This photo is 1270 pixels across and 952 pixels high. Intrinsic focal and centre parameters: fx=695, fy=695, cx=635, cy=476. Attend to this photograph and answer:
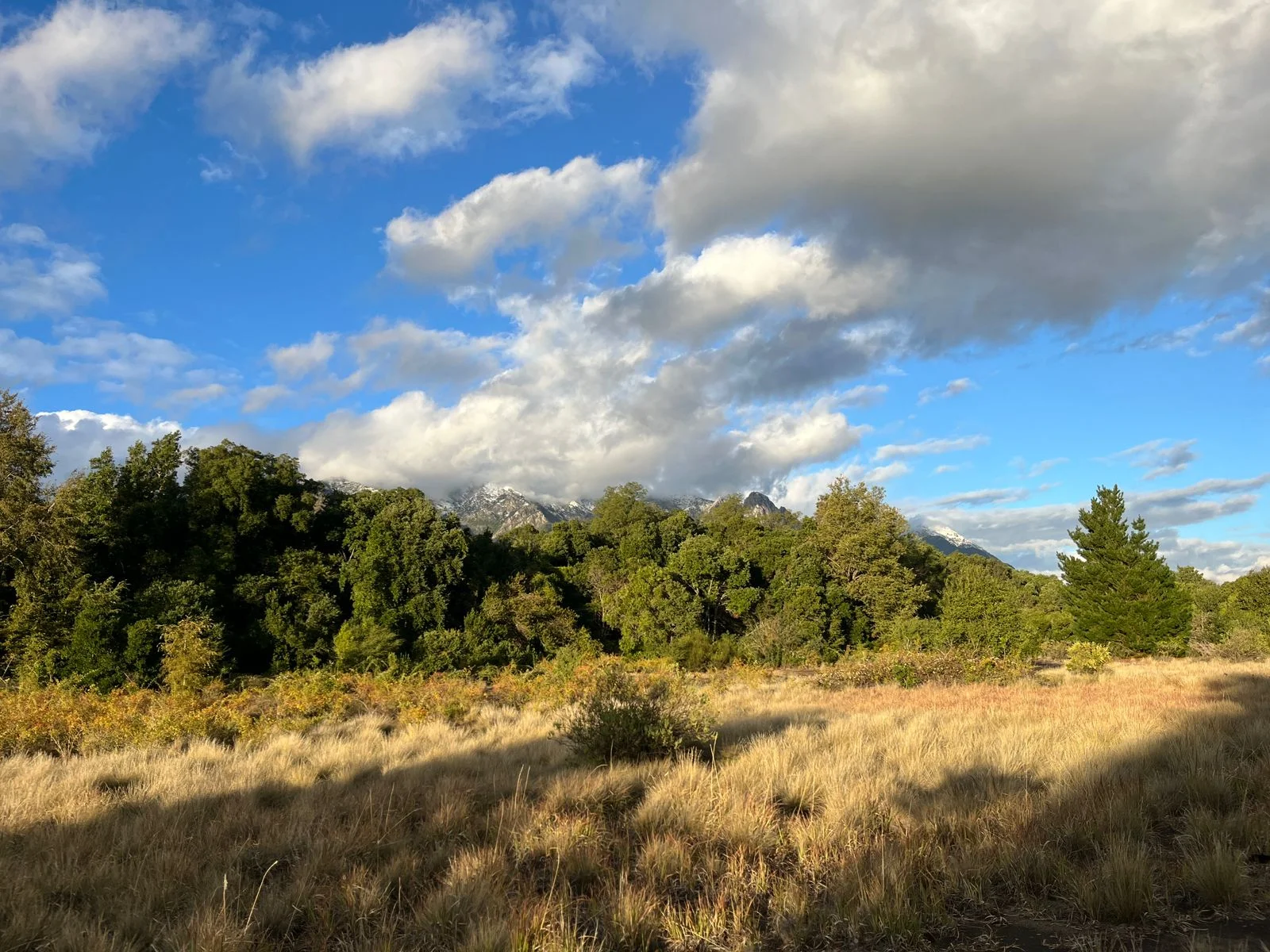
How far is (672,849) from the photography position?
4.99 m

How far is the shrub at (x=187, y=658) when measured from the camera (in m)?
20.6

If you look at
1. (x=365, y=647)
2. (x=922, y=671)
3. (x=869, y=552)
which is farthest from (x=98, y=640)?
(x=869, y=552)

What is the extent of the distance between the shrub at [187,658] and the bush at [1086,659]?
1033 inches

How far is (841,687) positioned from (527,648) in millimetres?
20630

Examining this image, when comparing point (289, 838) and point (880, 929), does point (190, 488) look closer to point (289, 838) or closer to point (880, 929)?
point (289, 838)

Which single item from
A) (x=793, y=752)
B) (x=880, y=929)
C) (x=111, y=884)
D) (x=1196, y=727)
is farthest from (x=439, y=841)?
(x=1196, y=727)

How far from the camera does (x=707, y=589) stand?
43.8 m

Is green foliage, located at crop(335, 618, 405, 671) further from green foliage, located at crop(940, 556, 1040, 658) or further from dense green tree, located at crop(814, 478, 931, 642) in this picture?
dense green tree, located at crop(814, 478, 931, 642)

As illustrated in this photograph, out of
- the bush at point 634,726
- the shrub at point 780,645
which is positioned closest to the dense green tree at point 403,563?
the shrub at point 780,645

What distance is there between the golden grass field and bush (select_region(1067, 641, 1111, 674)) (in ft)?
44.6

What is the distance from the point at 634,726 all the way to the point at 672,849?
12.3ft

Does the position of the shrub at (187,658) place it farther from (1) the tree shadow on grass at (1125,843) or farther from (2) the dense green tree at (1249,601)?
(2) the dense green tree at (1249,601)

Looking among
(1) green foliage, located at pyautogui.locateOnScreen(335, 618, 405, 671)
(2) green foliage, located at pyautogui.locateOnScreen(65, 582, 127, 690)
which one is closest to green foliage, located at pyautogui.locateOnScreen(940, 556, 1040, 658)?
(1) green foliage, located at pyautogui.locateOnScreen(335, 618, 405, 671)

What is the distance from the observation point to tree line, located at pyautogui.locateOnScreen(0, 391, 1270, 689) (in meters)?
26.1
